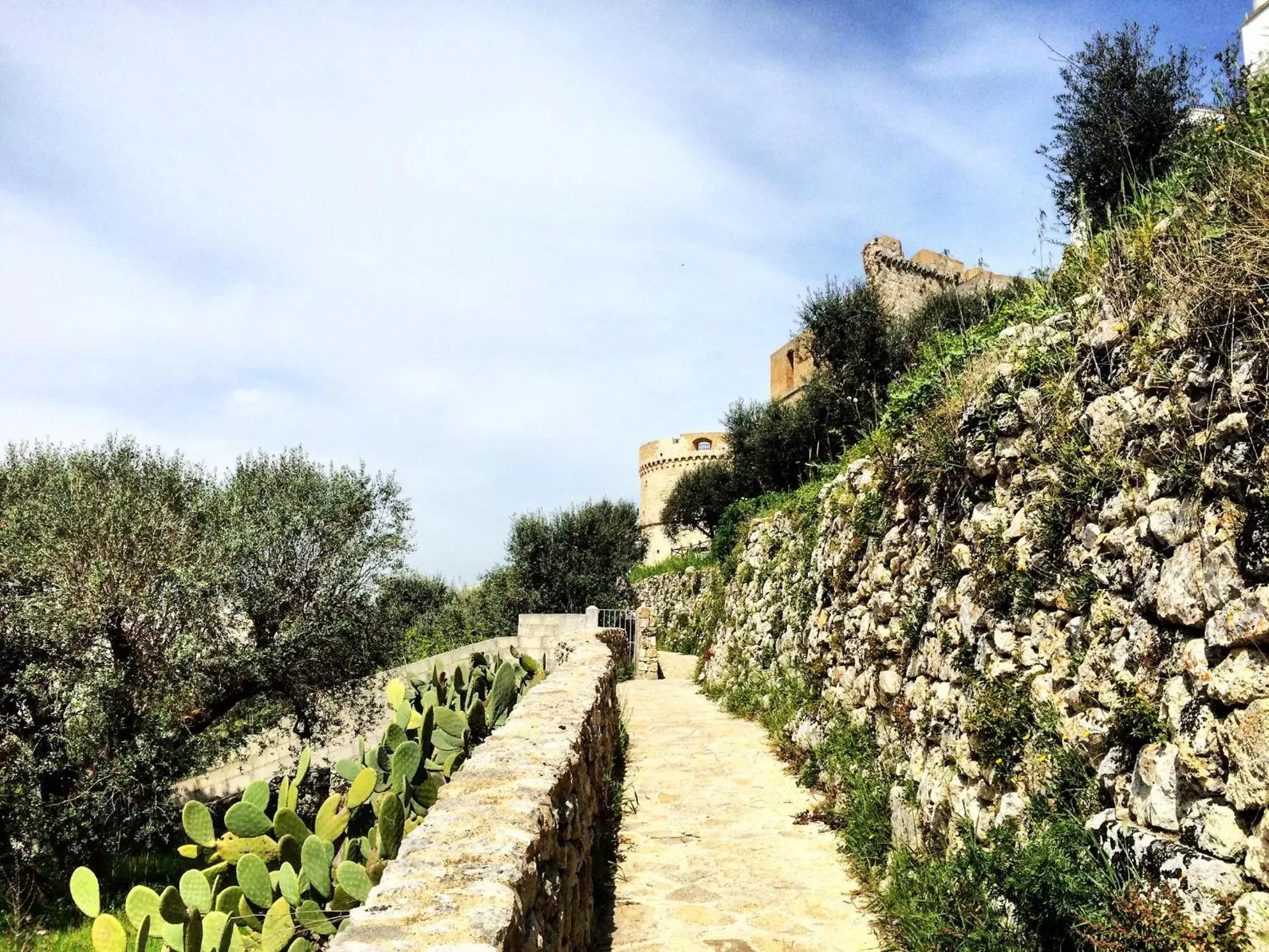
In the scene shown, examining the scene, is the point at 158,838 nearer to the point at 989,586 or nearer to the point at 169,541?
the point at 169,541

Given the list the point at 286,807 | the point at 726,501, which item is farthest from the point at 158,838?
the point at 726,501

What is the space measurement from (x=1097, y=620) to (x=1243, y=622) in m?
0.84

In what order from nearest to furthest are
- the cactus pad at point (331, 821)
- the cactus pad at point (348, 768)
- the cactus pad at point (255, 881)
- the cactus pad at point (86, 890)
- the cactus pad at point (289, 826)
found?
the cactus pad at point (255, 881) → the cactus pad at point (86, 890) → the cactus pad at point (289, 826) → the cactus pad at point (331, 821) → the cactus pad at point (348, 768)

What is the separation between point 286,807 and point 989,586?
12.9 ft

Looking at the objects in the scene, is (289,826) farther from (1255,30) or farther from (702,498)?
(702,498)

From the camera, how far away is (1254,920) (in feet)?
8.11

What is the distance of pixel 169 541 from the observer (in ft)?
34.2

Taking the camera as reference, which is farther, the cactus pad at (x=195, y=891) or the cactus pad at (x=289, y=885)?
the cactus pad at (x=195, y=891)

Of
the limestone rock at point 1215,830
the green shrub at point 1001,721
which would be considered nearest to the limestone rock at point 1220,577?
the limestone rock at point 1215,830

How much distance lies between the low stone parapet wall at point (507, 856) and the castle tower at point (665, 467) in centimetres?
3188

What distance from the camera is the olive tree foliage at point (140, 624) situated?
29.5ft

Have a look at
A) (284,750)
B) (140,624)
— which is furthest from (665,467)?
(140,624)

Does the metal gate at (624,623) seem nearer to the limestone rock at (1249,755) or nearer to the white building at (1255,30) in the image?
the white building at (1255,30)

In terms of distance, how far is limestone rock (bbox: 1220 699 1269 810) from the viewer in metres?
2.57
